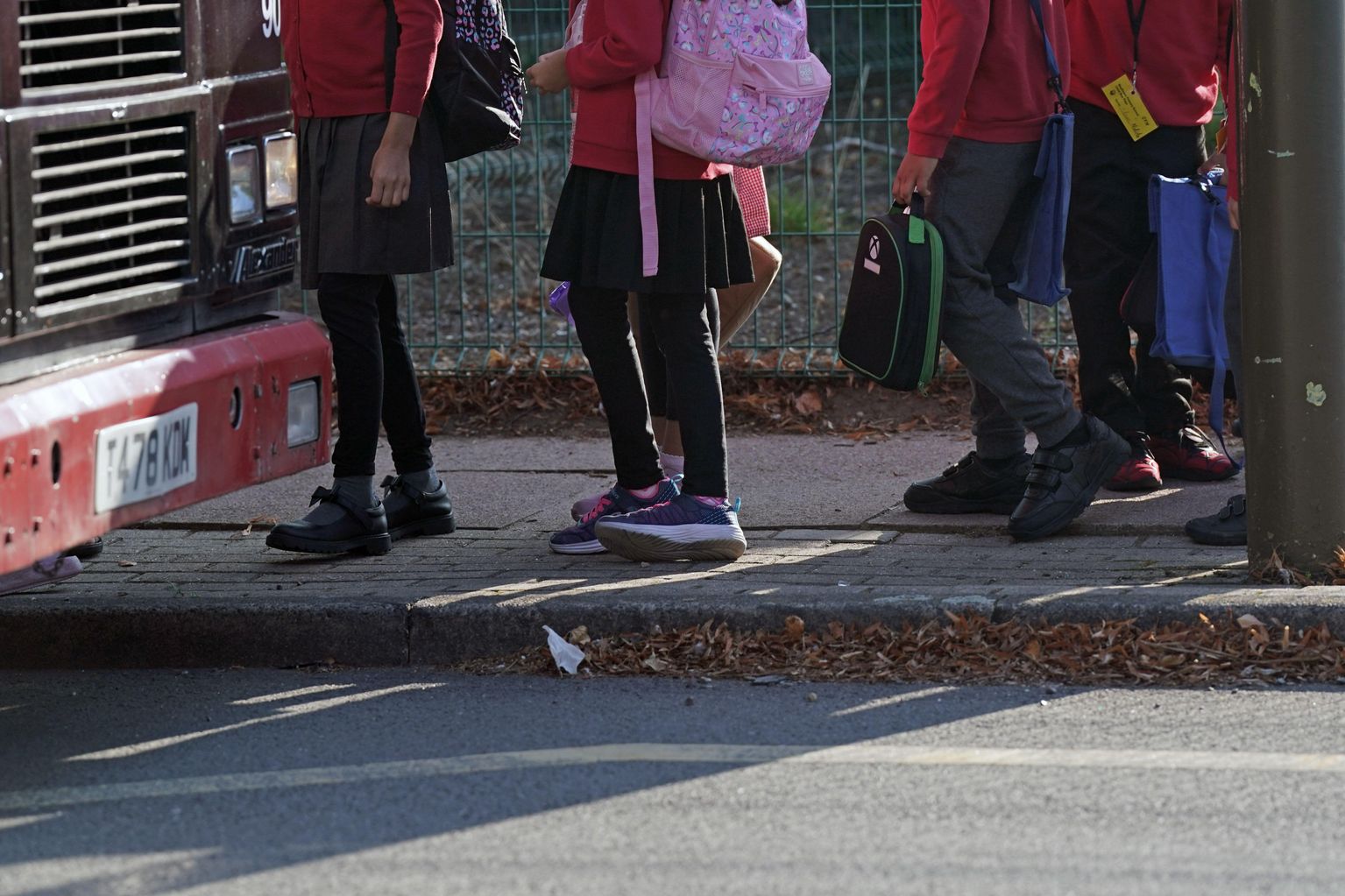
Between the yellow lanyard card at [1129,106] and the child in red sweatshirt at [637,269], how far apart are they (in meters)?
1.26

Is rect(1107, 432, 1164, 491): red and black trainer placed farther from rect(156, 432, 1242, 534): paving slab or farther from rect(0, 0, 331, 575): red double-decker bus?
rect(0, 0, 331, 575): red double-decker bus

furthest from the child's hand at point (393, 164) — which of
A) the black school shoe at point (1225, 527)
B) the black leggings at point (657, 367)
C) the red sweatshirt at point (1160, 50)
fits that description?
the black school shoe at point (1225, 527)

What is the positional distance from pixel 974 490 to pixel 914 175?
100cm

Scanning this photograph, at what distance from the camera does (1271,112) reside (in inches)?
183

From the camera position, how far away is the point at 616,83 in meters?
4.96

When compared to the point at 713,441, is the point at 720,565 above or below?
below

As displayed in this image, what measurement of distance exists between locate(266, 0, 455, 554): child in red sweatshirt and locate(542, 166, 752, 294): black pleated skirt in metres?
0.40

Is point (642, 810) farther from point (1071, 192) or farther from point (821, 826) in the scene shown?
point (1071, 192)

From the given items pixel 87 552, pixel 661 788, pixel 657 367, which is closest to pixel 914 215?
pixel 657 367

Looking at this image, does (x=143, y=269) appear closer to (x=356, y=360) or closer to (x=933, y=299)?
(x=356, y=360)

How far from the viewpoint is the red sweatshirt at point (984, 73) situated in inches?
201

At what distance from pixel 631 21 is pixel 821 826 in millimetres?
2200

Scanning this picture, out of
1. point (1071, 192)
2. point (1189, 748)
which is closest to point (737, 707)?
point (1189, 748)

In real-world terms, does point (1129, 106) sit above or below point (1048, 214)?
above
